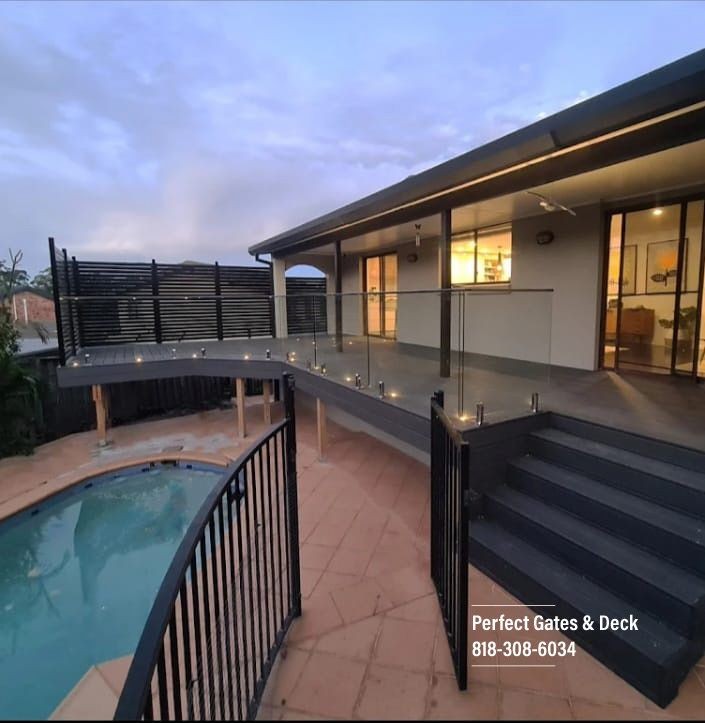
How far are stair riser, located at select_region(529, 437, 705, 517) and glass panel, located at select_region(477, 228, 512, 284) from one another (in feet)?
14.4

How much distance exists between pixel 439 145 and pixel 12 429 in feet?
78.0

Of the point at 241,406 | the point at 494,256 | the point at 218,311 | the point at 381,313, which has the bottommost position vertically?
the point at 241,406

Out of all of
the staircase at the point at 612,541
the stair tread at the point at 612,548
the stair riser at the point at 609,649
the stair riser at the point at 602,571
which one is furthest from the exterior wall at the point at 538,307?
the stair riser at the point at 609,649

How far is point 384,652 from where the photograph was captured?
88.6 inches

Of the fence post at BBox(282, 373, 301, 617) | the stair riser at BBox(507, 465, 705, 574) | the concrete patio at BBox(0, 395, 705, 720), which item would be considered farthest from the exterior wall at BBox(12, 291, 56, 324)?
the stair riser at BBox(507, 465, 705, 574)

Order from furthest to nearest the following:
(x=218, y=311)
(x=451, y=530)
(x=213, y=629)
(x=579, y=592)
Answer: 1. (x=218, y=311)
2. (x=579, y=592)
3. (x=451, y=530)
4. (x=213, y=629)

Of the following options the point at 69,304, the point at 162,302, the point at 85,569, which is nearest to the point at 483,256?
the point at 85,569

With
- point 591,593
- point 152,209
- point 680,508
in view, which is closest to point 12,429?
point 591,593

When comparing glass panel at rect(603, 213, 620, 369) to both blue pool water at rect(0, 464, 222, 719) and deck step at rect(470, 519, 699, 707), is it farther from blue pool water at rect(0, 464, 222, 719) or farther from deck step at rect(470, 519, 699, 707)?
blue pool water at rect(0, 464, 222, 719)

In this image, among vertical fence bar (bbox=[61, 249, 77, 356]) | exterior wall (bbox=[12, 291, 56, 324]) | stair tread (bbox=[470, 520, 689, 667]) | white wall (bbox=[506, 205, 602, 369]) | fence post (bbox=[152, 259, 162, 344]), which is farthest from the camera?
fence post (bbox=[152, 259, 162, 344])

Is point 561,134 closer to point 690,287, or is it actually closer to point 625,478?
point 625,478

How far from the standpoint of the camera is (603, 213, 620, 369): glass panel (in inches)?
221

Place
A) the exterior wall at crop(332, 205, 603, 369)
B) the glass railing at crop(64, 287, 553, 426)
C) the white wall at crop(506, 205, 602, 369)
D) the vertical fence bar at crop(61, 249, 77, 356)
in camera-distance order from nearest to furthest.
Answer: the glass railing at crop(64, 287, 553, 426) → the exterior wall at crop(332, 205, 603, 369) → the white wall at crop(506, 205, 602, 369) → the vertical fence bar at crop(61, 249, 77, 356)

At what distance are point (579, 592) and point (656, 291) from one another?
450 cm
